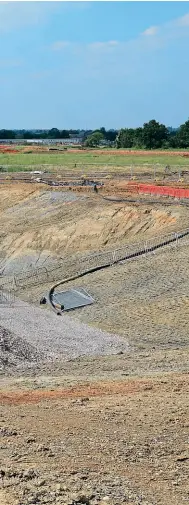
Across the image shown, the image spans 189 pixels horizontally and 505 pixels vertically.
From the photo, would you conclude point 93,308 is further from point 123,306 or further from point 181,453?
point 181,453

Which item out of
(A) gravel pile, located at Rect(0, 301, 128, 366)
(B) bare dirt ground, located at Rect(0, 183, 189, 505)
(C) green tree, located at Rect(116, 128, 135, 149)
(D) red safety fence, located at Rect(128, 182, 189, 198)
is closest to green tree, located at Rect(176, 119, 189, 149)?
(C) green tree, located at Rect(116, 128, 135, 149)

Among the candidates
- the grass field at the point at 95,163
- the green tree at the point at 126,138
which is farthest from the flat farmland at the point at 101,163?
the green tree at the point at 126,138

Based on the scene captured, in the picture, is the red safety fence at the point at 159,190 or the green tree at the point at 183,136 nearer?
the red safety fence at the point at 159,190

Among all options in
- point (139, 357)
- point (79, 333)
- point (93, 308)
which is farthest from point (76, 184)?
point (139, 357)

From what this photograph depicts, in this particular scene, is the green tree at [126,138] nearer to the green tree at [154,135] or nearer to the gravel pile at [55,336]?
the green tree at [154,135]

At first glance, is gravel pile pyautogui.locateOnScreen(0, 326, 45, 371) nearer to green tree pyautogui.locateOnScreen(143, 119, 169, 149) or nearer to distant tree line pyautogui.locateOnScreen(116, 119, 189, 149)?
distant tree line pyautogui.locateOnScreen(116, 119, 189, 149)
